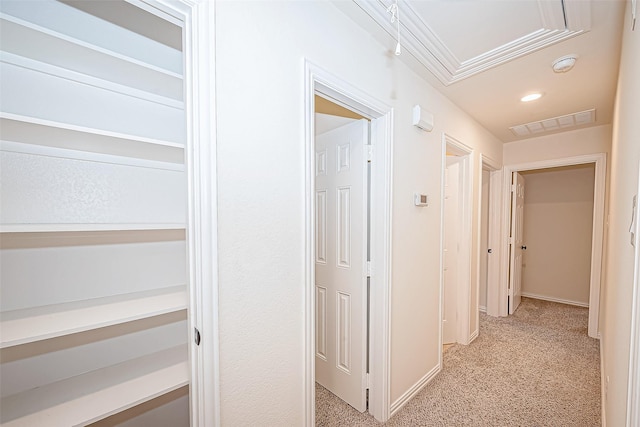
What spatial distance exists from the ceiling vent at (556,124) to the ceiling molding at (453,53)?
5.25 ft

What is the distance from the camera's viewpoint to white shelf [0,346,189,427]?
36.0 inches

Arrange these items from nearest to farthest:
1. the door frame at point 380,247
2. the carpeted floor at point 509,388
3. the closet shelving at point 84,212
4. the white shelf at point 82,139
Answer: the white shelf at point 82,139, the closet shelving at point 84,212, the door frame at point 380,247, the carpeted floor at point 509,388

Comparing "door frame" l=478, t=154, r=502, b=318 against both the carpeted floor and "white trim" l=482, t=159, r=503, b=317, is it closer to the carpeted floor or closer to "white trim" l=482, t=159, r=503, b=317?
"white trim" l=482, t=159, r=503, b=317

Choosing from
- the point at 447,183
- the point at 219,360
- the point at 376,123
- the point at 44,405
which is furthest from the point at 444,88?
the point at 44,405

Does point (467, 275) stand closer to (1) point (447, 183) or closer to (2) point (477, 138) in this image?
(1) point (447, 183)

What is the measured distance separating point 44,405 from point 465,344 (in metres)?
3.27

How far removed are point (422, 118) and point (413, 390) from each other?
2.04 m

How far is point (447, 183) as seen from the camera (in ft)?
9.82

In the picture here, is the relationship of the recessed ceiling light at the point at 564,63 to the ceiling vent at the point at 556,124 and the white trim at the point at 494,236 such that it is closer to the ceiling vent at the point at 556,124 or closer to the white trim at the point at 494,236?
the ceiling vent at the point at 556,124

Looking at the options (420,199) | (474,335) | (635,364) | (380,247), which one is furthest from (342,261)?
(474,335)

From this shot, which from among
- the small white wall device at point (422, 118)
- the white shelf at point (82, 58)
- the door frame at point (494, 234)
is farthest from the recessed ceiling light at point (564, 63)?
the white shelf at point (82, 58)

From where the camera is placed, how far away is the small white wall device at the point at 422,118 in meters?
1.94

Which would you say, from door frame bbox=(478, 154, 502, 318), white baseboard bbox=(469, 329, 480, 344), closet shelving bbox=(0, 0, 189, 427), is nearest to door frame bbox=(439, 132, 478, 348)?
white baseboard bbox=(469, 329, 480, 344)

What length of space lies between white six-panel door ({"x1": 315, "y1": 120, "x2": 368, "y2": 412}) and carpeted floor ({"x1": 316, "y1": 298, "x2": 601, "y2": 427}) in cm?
23
